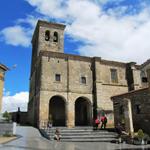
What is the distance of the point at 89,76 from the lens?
3275cm

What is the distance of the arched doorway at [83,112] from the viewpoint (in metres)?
31.8

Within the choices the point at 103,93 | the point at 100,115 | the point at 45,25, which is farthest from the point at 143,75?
the point at 45,25

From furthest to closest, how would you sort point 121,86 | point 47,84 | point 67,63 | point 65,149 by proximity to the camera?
point 121,86
point 67,63
point 47,84
point 65,149

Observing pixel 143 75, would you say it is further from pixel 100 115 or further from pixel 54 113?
pixel 54 113

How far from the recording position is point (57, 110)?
32.3 metres

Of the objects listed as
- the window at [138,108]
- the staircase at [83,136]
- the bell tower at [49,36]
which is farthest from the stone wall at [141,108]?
the bell tower at [49,36]

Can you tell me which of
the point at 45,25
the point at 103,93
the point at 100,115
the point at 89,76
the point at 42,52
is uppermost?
the point at 45,25

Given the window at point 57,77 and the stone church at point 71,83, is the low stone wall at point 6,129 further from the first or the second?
the window at point 57,77

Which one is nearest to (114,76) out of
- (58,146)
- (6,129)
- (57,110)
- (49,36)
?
(57,110)

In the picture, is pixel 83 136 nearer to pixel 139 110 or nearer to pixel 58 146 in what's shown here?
pixel 58 146

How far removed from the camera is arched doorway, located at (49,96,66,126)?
104 feet

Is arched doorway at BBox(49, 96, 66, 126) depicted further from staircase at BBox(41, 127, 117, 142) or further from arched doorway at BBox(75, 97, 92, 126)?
staircase at BBox(41, 127, 117, 142)

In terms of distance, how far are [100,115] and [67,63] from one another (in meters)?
8.62

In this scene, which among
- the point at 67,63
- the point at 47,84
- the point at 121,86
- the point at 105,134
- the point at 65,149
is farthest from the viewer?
the point at 121,86
